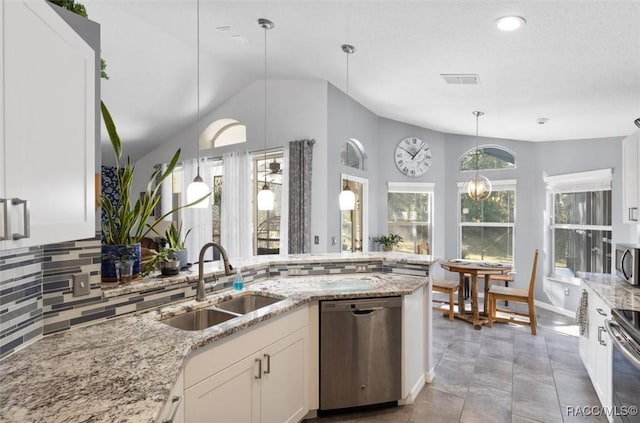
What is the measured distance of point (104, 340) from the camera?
5.13ft

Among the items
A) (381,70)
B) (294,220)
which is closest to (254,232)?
(294,220)

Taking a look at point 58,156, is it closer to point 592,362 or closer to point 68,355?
point 68,355

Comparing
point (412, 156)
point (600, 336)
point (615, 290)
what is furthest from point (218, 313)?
point (412, 156)

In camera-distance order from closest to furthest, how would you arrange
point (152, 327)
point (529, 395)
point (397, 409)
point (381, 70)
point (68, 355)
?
point (68, 355) < point (152, 327) < point (397, 409) < point (529, 395) < point (381, 70)

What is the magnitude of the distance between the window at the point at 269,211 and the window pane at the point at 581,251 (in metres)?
4.31

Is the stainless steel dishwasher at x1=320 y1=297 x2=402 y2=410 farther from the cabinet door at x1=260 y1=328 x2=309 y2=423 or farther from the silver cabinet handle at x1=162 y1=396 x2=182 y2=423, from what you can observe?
the silver cabinet handle at x1=162 y1=396 x2=182 y2=423

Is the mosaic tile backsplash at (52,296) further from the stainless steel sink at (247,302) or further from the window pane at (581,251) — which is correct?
the window pane at (581,251)

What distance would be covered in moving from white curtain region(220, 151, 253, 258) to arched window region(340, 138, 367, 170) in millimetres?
1363

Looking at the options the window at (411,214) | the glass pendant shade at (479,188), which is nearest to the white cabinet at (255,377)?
the glass pendant shade at (479,188)

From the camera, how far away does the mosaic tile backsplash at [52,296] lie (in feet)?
4.54

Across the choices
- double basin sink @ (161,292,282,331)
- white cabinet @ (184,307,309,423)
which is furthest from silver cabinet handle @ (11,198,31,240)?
double basin sink @ (161,292,282,331)

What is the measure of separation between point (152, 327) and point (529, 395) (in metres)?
2.86

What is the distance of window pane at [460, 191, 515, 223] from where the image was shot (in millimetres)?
5887

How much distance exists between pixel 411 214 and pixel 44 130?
18.8 ft
